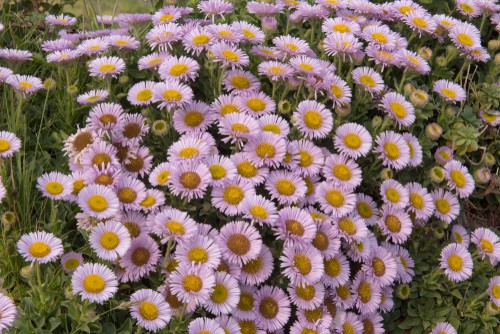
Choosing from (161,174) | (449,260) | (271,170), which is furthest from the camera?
(449,260)

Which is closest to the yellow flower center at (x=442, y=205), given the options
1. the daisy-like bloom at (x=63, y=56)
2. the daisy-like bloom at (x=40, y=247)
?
the daisy-like bloom at (x=40, y=247)

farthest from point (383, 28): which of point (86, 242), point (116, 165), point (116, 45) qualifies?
point (86, 242)

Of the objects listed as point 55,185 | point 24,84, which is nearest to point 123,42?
point 24,84

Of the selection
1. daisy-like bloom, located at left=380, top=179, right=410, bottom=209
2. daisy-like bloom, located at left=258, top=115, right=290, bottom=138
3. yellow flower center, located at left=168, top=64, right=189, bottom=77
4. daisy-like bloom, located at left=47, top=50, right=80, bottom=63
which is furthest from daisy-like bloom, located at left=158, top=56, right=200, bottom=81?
daisy-like bloom, located at left=380, top=179, right=410, bottom=209

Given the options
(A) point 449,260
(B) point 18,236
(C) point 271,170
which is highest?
(C) point 271,170

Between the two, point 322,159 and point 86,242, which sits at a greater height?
point 322,159

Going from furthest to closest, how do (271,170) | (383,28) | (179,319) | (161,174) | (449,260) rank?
(383,28) → (449,260) → (271,170) → (161,174) → (179,319)

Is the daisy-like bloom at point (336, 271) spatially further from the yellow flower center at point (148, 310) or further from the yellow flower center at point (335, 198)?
the yellow flower center at point (148, 310)

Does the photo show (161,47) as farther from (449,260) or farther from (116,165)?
(449,260)
